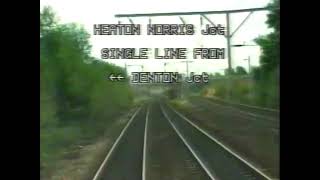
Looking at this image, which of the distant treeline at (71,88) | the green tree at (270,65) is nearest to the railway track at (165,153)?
the distant treeline at (71,88)

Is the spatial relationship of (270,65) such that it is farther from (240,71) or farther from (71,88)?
(71,88)

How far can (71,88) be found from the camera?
3.80 meters

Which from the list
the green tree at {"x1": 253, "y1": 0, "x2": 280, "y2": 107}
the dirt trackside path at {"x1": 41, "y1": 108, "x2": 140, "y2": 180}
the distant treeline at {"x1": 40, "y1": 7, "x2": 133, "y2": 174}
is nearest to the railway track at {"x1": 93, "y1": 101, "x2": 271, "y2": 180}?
the dirt trackside path at {"x1": 41, "y1": 108, "x2": 140, "y2": 180}

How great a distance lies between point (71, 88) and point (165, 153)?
0.99m

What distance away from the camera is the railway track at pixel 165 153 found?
3.93 meters

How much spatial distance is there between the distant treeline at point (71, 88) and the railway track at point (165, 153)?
29 cm

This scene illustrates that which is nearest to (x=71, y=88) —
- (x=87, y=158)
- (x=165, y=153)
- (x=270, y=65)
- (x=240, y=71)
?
(x=87, y=158)

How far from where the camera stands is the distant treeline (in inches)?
144

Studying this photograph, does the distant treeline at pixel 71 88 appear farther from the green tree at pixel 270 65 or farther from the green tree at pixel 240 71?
the green tree at pixel 270 65

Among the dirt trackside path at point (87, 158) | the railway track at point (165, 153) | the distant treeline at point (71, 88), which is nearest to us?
the distant treeline at point (71, 88)
